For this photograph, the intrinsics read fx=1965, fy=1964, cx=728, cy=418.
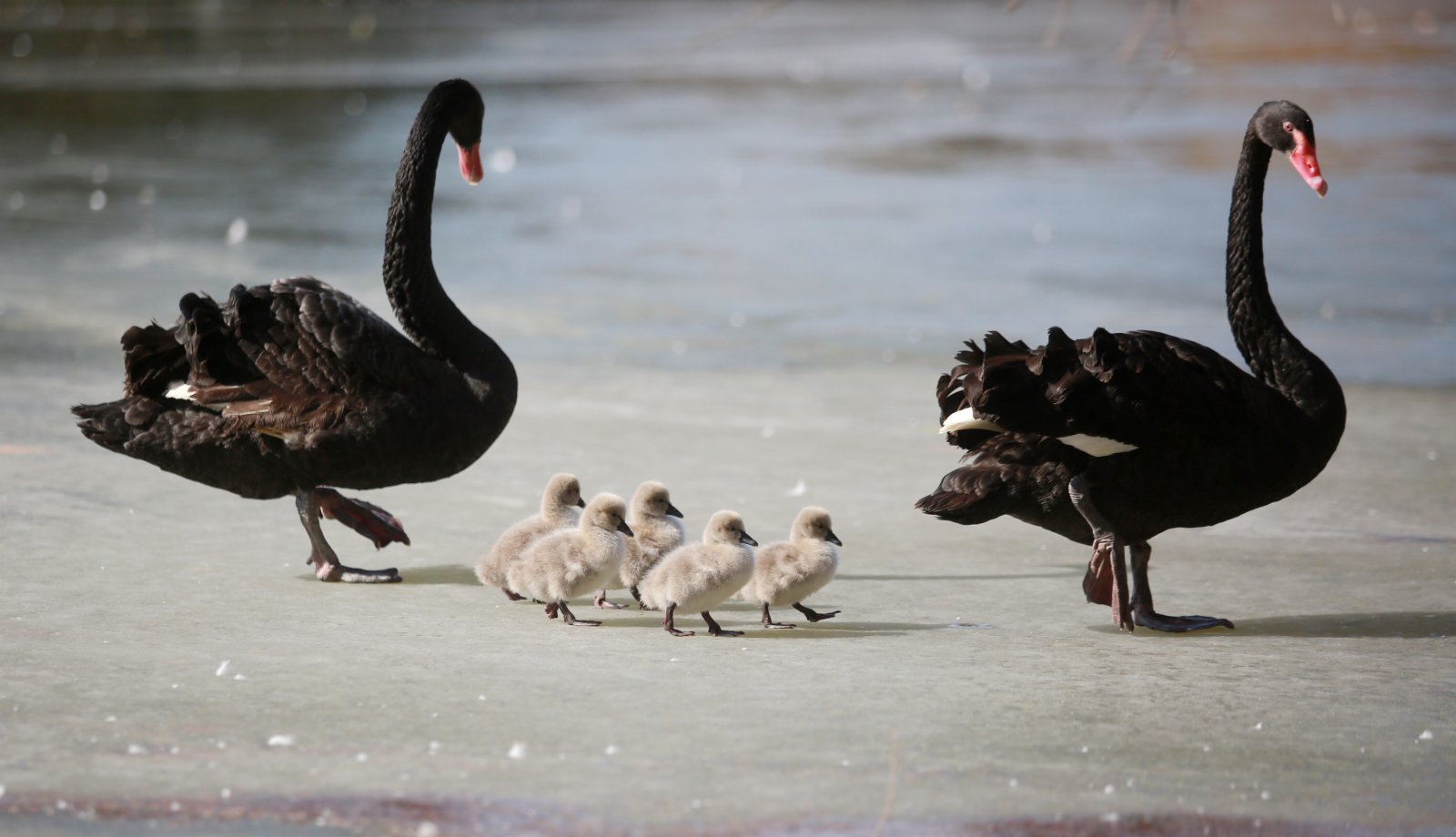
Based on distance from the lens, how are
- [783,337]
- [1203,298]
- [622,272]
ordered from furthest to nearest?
Answer: [622,272] → [1203,298] → [783,337]

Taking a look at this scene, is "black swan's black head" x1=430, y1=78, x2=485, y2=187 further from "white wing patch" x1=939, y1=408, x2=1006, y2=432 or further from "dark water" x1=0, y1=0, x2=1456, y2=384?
"white wing patch" x1=939, y1=408, x2=1006, y2=432

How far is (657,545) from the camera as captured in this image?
4.77 metres

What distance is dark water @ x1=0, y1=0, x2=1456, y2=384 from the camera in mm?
9227

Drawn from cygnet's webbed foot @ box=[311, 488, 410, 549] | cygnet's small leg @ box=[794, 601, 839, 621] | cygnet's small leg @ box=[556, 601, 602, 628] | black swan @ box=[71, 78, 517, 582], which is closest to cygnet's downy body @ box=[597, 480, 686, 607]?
cygnet's small leg @ box=[556, 601, 602, 628]

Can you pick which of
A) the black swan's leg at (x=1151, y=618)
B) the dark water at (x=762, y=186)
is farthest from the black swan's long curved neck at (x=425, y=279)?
the black swan's leg at (x=1151, y=618)

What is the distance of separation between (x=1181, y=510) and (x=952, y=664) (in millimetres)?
734

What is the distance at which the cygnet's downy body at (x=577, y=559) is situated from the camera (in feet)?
14.8

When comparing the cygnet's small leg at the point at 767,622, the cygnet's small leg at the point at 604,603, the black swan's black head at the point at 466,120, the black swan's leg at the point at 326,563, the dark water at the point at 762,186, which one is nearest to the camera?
the cygnet's small leg at the point at 767,622

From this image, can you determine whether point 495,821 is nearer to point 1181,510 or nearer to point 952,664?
point 952,664

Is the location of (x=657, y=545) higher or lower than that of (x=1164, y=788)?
higher

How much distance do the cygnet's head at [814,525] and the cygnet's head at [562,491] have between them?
608mm

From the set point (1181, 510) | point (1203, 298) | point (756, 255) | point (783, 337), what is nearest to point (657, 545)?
point (1181, 510)

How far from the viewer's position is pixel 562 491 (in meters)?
4.87

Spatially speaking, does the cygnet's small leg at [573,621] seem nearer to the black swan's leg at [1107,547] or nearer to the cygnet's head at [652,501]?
the cygnet's head at [652,501]
